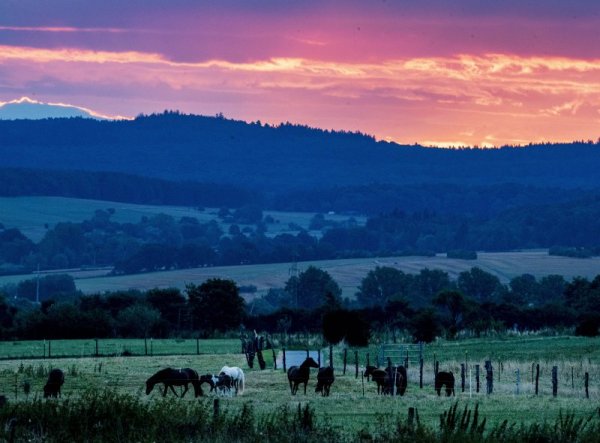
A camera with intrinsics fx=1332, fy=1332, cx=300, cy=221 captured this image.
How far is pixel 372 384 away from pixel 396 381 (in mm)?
3766

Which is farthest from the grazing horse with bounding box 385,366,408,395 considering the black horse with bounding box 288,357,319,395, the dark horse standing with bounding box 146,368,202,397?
the dark horse standing with bounding box 146,368,202,397

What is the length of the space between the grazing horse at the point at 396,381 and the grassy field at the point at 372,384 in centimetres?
37

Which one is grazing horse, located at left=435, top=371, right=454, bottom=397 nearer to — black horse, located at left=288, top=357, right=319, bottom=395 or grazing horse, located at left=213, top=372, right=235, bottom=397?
black horse, located at left=288, top=357, right=319, bottom=395

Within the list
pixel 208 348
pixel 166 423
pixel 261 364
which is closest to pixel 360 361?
pixel 261 364

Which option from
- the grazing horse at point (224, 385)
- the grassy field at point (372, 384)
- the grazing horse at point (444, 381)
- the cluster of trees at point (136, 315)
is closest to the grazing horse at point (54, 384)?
the grassy field at point (372, 384)

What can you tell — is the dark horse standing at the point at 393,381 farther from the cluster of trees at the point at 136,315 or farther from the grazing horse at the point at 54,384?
the cluster of trees at the point at 136,315

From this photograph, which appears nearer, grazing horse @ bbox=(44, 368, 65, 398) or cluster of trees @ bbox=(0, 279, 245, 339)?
grazing horse @ bbox=(44, 368, 65, 398)

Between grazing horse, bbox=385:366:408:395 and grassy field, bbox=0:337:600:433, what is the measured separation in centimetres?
37

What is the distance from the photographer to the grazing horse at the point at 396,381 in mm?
40781

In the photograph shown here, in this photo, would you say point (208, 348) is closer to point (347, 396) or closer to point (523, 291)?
point (347, 396)

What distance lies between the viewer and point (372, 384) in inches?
1764

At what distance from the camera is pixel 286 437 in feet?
78.5

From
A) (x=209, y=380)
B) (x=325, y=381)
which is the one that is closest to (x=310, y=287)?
(x=325, y=381)

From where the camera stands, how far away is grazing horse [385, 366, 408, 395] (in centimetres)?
4078
